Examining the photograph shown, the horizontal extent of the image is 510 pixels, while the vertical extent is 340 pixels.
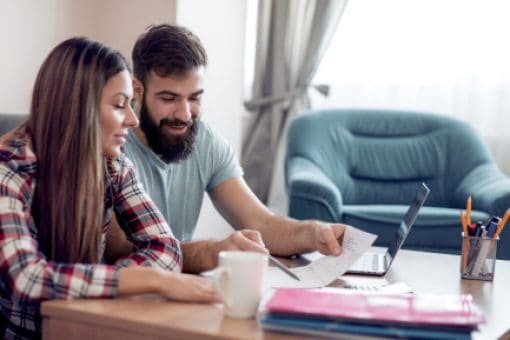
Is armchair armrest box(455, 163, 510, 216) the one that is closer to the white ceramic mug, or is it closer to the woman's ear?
the woman's ear

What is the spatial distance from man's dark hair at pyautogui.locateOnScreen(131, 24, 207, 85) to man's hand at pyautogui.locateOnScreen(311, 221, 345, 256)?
520 mm

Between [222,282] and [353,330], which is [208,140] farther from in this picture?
[353,330]

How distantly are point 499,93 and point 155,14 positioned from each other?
1731 mm

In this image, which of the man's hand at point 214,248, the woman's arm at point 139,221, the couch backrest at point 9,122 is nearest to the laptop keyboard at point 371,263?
the man's hand at point 214,248

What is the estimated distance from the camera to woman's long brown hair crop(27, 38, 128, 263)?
1209 mm

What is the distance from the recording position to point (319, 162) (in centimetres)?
354

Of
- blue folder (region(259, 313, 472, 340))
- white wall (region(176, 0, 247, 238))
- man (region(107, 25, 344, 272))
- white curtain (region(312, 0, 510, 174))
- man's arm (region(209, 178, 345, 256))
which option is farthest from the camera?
white curtain (region(312, 0, 510, 174))

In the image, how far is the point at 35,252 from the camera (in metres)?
1.10

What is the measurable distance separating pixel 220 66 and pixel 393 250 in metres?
2.08

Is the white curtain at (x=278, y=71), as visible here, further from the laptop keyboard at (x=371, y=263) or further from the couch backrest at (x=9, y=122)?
the laptop keyboard at (x=371, y=263)

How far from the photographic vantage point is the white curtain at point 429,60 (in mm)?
3697

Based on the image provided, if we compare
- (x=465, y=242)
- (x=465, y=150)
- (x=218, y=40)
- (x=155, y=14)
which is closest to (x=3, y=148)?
(x=465, y=242)

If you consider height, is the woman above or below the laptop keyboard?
above

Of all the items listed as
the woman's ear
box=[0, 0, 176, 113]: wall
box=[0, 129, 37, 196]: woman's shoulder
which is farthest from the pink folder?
box=[0, 0, 176, 113]: wall
